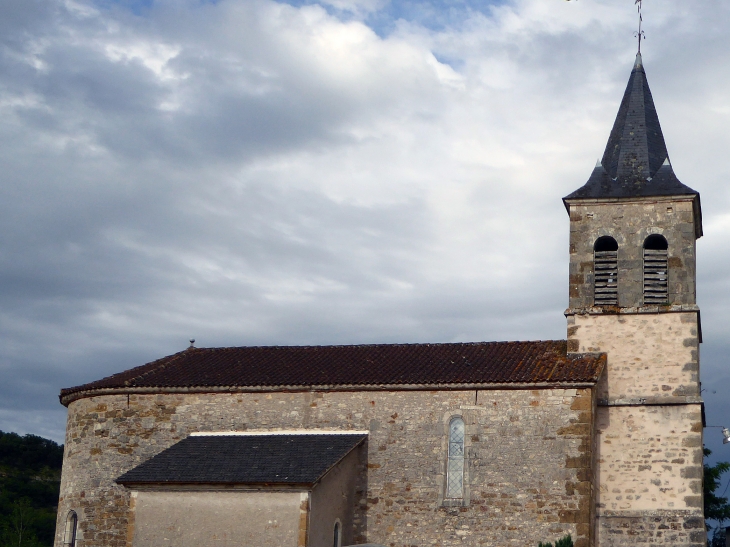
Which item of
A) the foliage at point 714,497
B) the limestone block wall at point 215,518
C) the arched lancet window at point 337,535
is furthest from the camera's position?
the foliage at point 714,497

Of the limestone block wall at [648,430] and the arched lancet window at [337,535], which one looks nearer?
the arched lancet window at [337,535]

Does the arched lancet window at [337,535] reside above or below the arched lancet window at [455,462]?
below

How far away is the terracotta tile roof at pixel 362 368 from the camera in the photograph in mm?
23562

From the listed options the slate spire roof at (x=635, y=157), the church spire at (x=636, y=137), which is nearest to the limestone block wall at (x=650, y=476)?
the slate spire roof at (x=635, y=157)

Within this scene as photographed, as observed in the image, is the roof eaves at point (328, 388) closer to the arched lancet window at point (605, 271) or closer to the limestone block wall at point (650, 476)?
the limestone block wall at point (650, 476)

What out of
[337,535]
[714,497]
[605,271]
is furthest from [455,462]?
[714,497]

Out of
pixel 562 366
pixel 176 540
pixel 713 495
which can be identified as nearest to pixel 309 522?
pixel 176 540

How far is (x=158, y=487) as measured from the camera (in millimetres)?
22078

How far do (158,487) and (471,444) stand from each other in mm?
7141

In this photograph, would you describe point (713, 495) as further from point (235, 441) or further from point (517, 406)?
point (235, 441)

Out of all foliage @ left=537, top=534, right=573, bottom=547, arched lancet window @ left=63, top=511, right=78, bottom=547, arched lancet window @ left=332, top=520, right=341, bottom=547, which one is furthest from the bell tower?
arched lancet window @ left=63, top=511, right=78, bottom=547

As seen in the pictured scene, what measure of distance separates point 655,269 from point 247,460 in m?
11.2

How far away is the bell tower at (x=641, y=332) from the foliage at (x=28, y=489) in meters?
22.8

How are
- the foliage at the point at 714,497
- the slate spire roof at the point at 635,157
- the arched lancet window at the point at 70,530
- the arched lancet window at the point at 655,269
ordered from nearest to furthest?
the arched lancet window at the point at 70,530, the arched lancet window at the point at 655,269, the slate spire roof at the point at 635,157, the foliage at the point at 714,497
